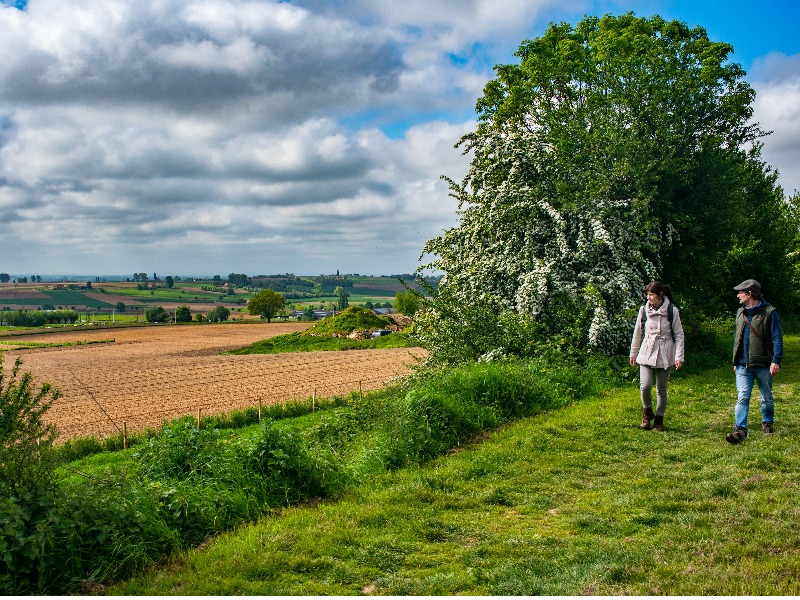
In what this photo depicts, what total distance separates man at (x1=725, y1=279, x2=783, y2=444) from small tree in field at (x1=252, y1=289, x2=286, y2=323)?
10239cm

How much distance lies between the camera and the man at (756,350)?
9.66 metres

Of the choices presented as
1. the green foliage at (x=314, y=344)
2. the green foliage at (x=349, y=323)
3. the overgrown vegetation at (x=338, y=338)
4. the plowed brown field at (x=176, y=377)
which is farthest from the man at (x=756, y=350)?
the green foliage at (x=349, y=323)

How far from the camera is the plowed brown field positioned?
28.7m

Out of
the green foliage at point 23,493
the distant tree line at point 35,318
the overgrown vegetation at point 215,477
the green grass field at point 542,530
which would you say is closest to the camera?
the green foliage at point 23,493

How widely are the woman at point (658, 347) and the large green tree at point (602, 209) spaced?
16.0ft

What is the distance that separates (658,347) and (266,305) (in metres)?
102

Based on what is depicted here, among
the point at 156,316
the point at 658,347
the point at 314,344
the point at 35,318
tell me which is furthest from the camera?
the point at 156,316

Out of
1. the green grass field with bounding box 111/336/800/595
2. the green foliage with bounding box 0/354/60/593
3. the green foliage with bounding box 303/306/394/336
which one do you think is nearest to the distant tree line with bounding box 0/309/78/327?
the green foliage with bounding box 303/306/394/336

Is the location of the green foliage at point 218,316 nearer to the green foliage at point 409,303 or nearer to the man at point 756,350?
→ the green foliage at point 409,303

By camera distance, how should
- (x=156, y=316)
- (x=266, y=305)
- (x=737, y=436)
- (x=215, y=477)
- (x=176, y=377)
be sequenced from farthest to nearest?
(x=156, y=316) → (x=266, y=305) → (x=176, y=377) → (x=737, y=436) → (x=215, y=477)

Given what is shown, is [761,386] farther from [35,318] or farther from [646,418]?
[35,318]

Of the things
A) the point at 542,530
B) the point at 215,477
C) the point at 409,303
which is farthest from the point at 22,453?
the point at 409,303

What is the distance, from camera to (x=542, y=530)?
6.11 metres

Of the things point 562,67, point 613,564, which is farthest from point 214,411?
point 613,564
